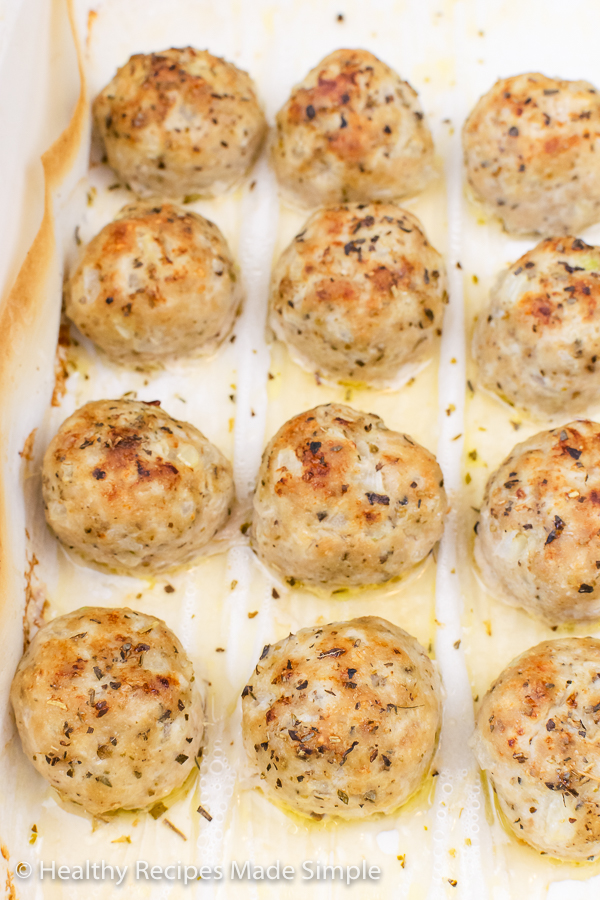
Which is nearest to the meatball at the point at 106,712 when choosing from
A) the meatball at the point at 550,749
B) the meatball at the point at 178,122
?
the meatball at the point at 550,749

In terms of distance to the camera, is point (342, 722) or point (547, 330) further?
point (547, 330)

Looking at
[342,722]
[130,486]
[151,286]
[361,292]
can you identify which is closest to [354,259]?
[361,292]

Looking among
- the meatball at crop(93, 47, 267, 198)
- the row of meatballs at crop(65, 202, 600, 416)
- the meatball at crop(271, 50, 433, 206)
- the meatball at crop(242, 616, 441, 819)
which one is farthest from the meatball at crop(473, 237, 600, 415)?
the meatball at crop(93, 47, 267, 198)

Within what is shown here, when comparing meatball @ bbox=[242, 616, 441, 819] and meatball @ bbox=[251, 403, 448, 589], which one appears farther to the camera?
meatball @ bbox=[251, 403, 448, 589]

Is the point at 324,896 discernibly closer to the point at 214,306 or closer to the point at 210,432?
the point at 210,432

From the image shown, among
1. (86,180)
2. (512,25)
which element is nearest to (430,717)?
(86,180)

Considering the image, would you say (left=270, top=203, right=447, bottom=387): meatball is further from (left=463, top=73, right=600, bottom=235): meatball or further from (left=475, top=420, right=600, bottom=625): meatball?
(left=475, top=420, right=600, bottom=625): meatball

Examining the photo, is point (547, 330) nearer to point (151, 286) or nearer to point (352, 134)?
point (352, 134)
